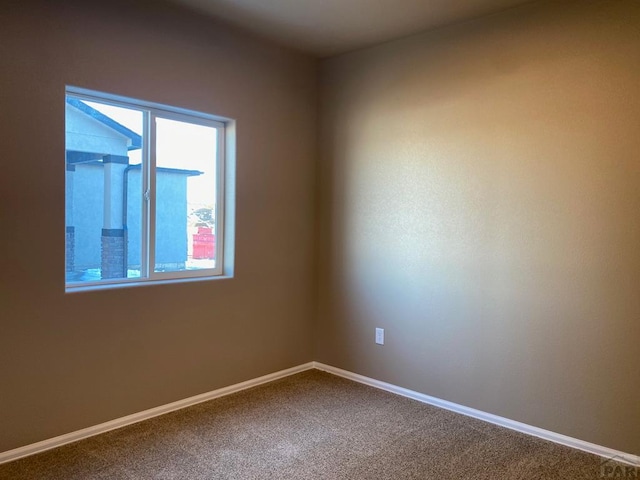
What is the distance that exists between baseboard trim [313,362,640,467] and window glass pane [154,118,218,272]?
1.40 m

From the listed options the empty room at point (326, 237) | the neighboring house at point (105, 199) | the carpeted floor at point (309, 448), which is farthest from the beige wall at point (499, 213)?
the neighboring house at point (105, 199)

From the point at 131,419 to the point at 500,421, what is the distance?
2.21 m

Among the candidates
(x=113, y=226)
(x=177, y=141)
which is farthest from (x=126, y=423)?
(x=177, y=141)

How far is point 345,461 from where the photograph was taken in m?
2.52

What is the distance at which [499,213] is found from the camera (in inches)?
118

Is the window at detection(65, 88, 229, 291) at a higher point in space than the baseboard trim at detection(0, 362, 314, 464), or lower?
higher

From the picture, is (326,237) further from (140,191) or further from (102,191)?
(102,191)

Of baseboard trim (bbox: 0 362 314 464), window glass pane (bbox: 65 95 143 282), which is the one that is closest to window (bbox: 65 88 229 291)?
window glass pane (bbox: 65 95 143 282)

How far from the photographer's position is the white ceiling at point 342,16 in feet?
9.48

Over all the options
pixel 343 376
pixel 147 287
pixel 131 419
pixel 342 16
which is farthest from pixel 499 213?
pixel 131 419

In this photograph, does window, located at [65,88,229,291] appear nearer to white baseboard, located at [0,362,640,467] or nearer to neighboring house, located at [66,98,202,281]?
neighboring house, located at [66,98,202,281]

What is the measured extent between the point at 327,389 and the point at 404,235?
1.23 metres

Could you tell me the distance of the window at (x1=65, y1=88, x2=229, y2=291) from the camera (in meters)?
2.77

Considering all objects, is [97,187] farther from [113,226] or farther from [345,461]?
[345,461]
